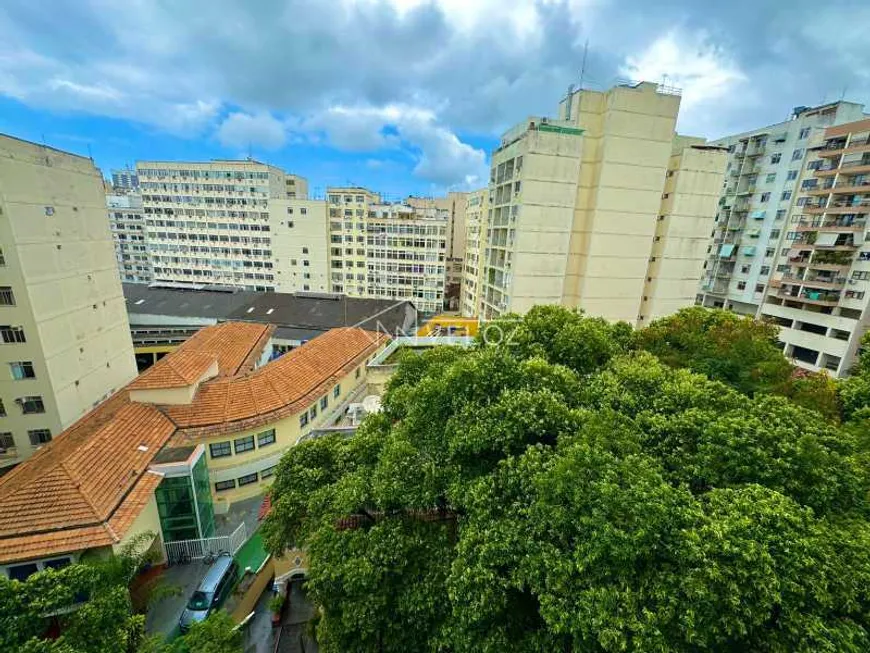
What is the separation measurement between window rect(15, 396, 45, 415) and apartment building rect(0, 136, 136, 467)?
5cm

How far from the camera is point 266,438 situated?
66.3ft

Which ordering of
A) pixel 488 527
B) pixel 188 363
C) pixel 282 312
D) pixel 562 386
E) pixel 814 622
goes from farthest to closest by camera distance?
pixel 282 312
pixel 188 363
pixel 562 386
pixel 488 527
pixel 814 622

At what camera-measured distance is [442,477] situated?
1027 cm

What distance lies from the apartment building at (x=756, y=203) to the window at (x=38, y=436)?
203ft

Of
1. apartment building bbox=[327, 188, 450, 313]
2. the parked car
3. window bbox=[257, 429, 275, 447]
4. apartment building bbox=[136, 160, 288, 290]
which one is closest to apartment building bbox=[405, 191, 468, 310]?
apartment building bbox=[327, 188, 450, 313]

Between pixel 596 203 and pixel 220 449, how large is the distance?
31870 mm

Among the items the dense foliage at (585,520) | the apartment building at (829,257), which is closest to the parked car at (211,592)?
the dense foliage at (585,520)

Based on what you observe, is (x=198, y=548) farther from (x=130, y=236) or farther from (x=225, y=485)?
(x=130, y=236)

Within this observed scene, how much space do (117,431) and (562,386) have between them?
62.1 feet

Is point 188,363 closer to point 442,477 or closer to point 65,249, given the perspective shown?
point 65,249

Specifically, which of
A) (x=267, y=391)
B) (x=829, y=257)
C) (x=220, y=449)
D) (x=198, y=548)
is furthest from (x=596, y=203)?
(x=198, y=548)

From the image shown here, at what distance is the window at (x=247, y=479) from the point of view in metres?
19.9

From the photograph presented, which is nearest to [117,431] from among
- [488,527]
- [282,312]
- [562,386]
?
[488,527]

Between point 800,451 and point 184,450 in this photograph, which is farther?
point 184,450
